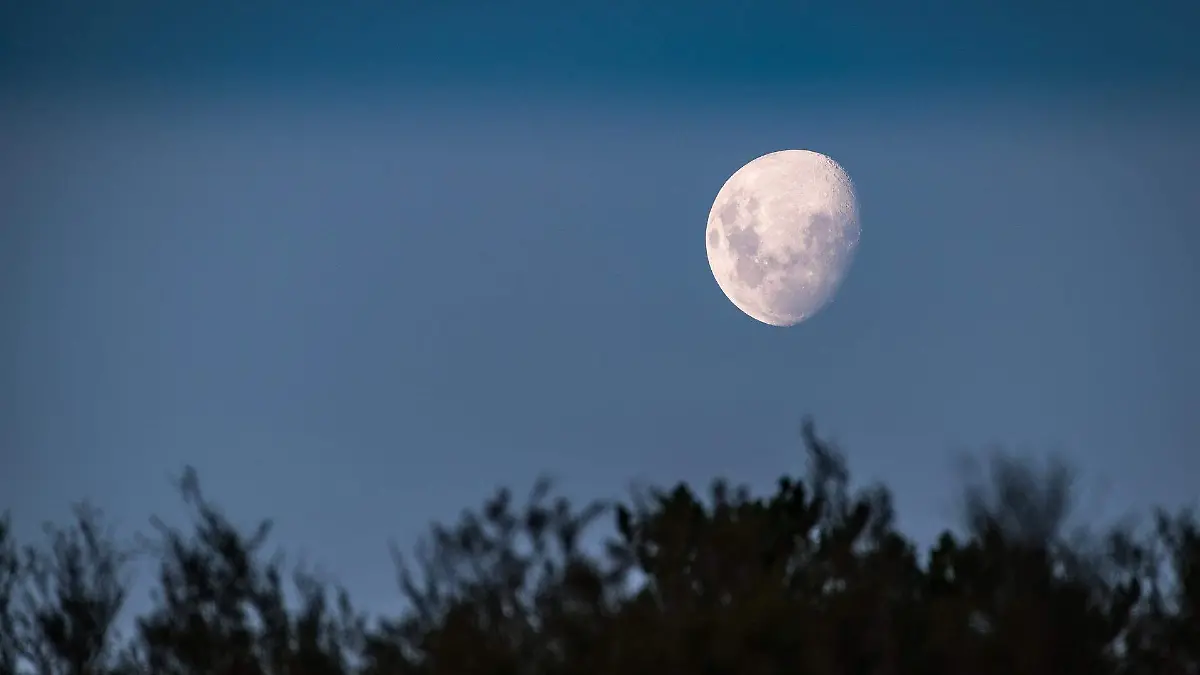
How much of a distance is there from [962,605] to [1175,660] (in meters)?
3.80

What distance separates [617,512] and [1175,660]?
9.26m

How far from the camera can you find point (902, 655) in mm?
23734

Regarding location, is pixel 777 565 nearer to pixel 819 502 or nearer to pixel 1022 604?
pixel 819 502

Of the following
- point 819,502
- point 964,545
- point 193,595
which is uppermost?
point 193,595

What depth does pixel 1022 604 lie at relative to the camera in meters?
23.5

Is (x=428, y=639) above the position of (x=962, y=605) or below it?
above

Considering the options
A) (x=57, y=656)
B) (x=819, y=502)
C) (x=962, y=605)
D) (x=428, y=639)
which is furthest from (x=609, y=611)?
(x=57, y=656)

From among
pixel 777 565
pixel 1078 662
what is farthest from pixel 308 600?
pixel 1078 662

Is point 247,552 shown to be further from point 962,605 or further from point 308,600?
point 962,605

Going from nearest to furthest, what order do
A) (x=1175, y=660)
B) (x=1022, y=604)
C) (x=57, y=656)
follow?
(x=1022, y=604) → (x=1175, y=660) → (x=57, y=656)

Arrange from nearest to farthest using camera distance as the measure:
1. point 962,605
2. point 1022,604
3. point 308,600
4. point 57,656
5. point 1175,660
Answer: point 1022,604
point 962,605
point 1175,660
point 308,600
point 57,656

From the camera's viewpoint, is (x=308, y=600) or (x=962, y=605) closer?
(x=962, y=605)

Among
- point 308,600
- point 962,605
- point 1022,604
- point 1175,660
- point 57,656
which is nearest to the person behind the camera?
point 1022,604

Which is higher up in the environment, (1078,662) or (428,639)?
(428,639)
